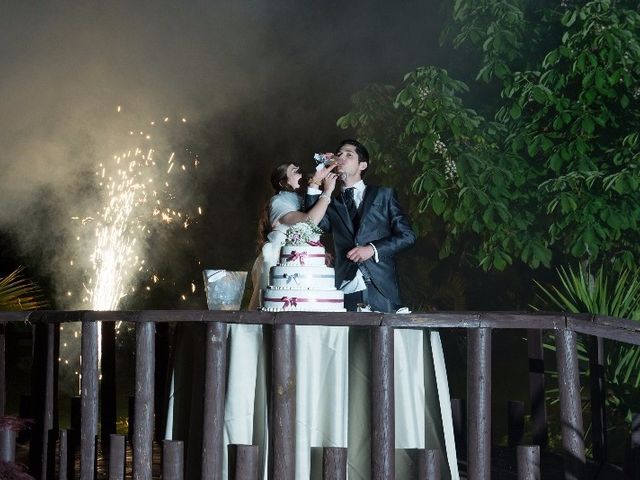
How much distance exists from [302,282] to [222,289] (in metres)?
0.41

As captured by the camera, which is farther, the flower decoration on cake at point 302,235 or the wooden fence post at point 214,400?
the flower decoration on cake at point 302,235

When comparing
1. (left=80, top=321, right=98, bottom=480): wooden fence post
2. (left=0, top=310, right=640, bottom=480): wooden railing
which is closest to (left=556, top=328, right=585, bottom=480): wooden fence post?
(left=0, top=310, right=640, bottom=480): wooden railing

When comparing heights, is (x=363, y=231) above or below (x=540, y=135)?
below

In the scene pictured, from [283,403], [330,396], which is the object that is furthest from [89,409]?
[330,396]

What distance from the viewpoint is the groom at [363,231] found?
201 inches

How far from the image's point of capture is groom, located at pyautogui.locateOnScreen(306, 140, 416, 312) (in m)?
5.10

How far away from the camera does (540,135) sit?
8273 mm

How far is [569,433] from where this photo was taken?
13.9ft

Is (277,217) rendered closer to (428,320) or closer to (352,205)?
(352,205)

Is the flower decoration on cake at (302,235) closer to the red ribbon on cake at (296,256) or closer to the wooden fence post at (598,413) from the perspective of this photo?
the red ribbon on cake at (296,256)

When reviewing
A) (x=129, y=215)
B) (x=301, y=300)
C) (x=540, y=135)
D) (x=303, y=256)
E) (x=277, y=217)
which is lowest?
(x=301, y=300)

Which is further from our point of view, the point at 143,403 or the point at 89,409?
the point at 89,409

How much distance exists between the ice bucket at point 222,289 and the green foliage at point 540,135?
3.65 meters

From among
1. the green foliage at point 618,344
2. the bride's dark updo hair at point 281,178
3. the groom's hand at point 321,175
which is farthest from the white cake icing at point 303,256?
the green foliage at point 618,344
